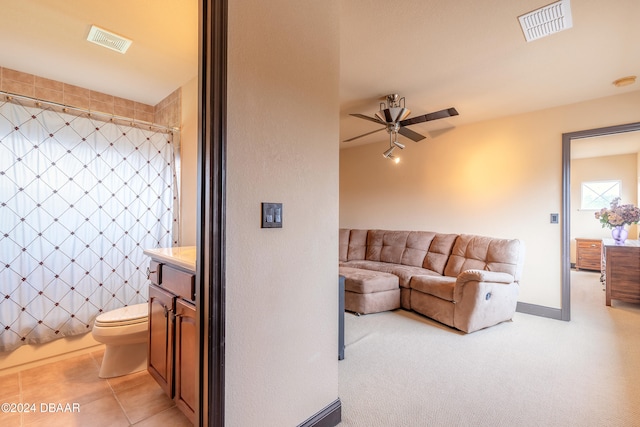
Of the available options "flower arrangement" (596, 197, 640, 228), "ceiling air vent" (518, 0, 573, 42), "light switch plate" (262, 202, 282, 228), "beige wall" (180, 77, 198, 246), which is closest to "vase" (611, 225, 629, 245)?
"flower arrangement" (596, 197, 640, 228)

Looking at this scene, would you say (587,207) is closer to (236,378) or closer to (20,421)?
(236,378)

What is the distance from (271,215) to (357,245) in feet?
12.3

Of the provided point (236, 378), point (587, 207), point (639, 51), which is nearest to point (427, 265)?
point (639, 51)

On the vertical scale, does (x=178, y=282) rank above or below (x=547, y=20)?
below

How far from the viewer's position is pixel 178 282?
154 cm

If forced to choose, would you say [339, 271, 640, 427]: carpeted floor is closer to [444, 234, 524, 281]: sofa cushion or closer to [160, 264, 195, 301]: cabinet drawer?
[444, 234, 524, 281]: sofa cushion

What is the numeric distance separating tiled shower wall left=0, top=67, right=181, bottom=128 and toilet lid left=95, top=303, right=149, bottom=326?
177 centimetres

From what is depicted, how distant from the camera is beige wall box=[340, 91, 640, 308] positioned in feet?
11.1

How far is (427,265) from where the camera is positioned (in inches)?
159

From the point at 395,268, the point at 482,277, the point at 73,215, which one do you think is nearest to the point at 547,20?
the point at 482,277

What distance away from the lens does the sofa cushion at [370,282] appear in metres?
3.43

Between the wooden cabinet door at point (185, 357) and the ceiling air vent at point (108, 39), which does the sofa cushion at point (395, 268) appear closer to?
the wooden cabinet door at point (185, 357)

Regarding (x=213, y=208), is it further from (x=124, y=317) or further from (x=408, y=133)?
(x=408, y=133)

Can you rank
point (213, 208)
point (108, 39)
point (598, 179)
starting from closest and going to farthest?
point (213, 208) < point (108, 39) < point (598, 179)
